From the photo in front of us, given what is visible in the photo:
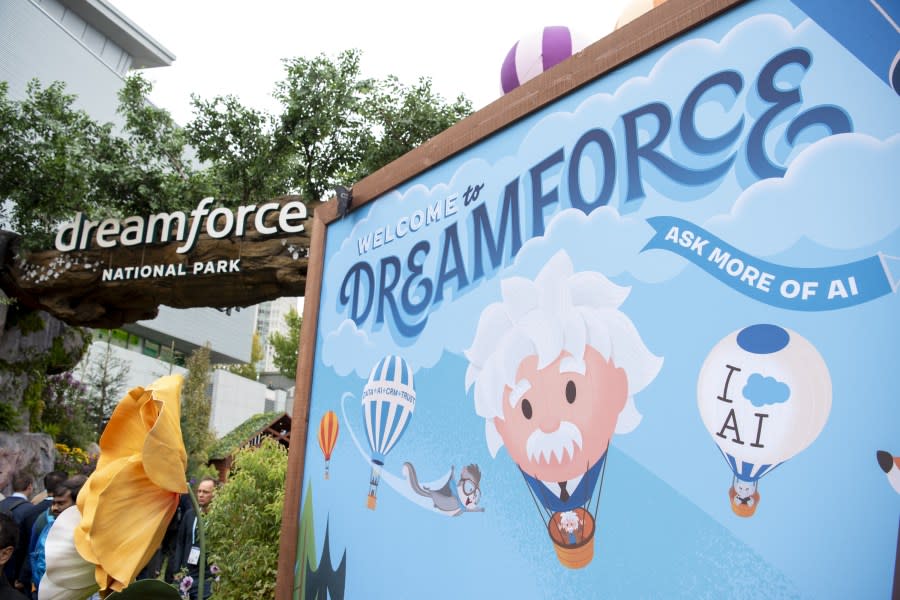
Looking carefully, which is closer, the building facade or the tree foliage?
the tree foliage

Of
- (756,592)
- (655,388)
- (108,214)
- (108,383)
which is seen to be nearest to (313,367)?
(655,388)

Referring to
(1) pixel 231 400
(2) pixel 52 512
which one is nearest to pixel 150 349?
(1) pixel 231 400

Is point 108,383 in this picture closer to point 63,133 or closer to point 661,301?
point 63,133

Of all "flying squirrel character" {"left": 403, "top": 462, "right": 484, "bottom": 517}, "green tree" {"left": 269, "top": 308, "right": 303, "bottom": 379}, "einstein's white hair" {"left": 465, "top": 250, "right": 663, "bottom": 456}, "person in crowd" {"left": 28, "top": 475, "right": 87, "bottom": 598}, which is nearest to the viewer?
"einstein's white hair" {"left": 465, "top": 250, "right": 663, "bottom": 456}

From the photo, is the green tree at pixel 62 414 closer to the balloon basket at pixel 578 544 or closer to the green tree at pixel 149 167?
the green tree at pixel 149 167

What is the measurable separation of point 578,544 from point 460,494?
608 mm

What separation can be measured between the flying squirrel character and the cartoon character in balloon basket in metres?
0.15

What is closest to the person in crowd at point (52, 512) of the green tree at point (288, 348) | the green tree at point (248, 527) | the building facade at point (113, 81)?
the green tree at point (248, 527)

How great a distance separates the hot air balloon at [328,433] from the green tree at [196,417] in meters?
16.8

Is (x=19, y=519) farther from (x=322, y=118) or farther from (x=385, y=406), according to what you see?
(x=322, y=118)

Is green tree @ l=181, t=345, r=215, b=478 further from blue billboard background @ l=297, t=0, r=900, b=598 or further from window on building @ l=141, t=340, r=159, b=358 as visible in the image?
blue billboard background @ l=297, t=0, r=900, b=598

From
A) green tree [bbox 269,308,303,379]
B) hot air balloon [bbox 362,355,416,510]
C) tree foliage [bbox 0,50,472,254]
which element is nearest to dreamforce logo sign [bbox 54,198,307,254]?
tree foliage [bbox 0,50,472,254]

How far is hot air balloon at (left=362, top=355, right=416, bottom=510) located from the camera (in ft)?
10.3

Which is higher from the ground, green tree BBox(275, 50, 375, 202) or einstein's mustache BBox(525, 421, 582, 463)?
green tree BBox(275, 50, 375, 202)
